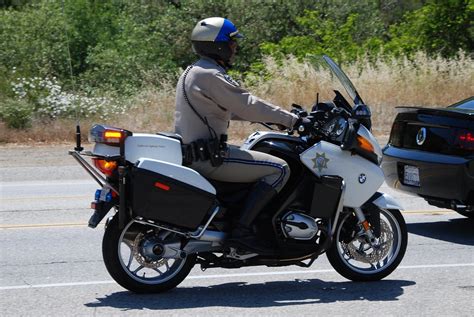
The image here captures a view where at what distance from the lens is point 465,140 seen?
8992mm

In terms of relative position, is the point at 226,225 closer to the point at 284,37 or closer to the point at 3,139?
the point at 3,139

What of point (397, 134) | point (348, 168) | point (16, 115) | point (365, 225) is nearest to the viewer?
point (348, 168)

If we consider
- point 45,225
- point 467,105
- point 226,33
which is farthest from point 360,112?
point 45,225

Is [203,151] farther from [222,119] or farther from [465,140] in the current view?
[465,140]

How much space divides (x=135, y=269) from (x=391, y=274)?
2139 mm

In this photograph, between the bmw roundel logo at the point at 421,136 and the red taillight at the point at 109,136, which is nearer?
the red taillight at the point at 109,136

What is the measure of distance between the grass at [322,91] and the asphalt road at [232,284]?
8.65 meters

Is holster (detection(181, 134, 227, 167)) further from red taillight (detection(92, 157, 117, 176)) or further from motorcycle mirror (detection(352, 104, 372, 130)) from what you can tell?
motorcycle mirror (detection(352, 104, 372, 130))

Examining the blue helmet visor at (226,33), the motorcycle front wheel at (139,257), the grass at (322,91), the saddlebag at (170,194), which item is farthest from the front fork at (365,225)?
the grass at (322,91)

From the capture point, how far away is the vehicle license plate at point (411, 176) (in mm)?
9344

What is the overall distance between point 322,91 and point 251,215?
13906 millimetres

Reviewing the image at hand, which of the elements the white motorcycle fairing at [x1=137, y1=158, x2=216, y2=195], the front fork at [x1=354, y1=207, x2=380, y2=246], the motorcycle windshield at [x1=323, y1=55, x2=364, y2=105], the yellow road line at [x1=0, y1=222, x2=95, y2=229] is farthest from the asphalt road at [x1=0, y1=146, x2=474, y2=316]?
the motorcycle windshield at [x1=323, y1=55, x2=364, y2=105]

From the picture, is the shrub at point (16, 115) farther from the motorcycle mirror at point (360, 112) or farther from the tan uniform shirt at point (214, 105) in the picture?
the motorcycle mirror at point (360, 112)

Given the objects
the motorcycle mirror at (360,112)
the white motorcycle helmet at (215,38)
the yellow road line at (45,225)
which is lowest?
the yellow road line at (45,225)
